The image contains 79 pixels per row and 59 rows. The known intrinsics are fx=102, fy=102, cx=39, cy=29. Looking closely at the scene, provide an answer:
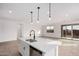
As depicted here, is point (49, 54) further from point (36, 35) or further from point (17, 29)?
point (17, 29)

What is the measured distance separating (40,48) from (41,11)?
2.40 feet

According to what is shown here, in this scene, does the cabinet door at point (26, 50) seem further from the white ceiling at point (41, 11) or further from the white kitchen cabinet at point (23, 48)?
the white ceiling at point (41, 11)

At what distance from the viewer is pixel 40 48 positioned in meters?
1.85

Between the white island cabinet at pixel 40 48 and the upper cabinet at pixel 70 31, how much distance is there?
277mm

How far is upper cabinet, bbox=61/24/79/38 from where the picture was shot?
6.71ft

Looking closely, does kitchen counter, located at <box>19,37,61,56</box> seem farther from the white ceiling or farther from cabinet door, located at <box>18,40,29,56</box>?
the white ceiling

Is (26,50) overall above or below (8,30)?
below

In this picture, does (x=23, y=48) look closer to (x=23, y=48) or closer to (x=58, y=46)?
(x=23, y=48)

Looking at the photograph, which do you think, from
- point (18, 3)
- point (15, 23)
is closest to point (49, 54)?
point (15, 23)

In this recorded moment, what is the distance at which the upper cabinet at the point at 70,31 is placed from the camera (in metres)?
2.04

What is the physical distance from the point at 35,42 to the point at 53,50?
0.42 m

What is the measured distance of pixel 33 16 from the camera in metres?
2.05

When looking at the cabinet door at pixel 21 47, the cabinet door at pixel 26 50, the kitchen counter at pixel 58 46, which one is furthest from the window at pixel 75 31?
the cabinet door at pixel 21 47

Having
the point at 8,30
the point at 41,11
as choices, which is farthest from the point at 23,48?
the point at 41,11
